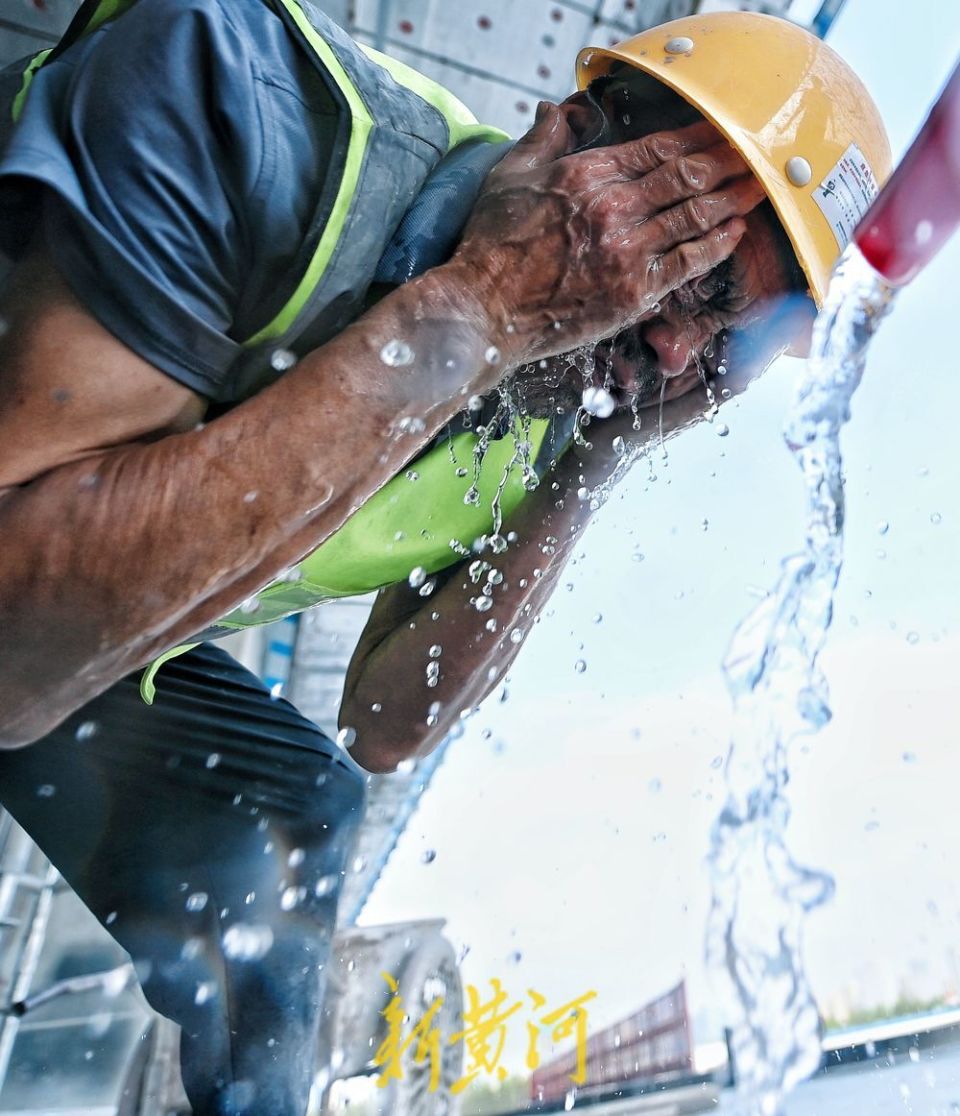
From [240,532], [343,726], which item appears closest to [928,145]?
[240,532]

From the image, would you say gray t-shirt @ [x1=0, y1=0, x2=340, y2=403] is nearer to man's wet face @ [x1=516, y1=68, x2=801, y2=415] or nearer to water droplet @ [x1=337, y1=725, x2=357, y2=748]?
man's wet face @ [x1=516, y1=68, x2=801, y2=415]

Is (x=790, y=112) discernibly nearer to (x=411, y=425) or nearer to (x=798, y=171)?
(x=798, y=171)

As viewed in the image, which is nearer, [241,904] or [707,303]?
[707,303]

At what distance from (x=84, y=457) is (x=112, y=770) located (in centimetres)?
110

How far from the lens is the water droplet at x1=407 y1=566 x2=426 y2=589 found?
212 centimetres

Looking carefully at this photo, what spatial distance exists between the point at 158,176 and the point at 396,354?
0.37m

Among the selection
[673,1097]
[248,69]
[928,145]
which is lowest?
[673,1097]

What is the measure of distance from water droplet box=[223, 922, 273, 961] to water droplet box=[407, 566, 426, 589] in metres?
0.82

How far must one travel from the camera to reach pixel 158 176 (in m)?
1.16

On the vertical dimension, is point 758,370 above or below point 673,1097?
above

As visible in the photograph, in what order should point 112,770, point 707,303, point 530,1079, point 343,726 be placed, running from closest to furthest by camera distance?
point 707,303
point 112,770
point 343,726
point 530,1079

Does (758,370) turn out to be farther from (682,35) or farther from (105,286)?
(105,286)

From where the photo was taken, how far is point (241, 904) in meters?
1.92

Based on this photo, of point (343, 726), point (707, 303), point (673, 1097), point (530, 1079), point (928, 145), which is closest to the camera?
point (928, 145)
